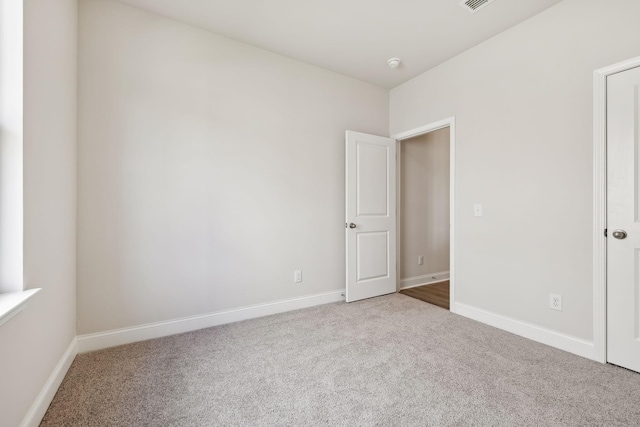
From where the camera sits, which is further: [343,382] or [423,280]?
[423,280]

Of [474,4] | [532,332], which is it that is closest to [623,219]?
[532,332]

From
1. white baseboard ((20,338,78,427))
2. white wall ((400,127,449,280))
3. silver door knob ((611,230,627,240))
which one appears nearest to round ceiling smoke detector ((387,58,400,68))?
white wall ((400,127,449,280))

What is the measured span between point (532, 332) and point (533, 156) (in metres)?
1.46

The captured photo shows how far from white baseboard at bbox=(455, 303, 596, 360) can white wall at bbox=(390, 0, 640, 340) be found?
0.16ft

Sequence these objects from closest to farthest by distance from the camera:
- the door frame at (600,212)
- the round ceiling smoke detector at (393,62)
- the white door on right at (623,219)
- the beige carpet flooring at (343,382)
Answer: the beige carpet flooring at (343,382), the white door on right at (623,219), the door frame at (600,212), the round ceiling smoke detector at (393,62)

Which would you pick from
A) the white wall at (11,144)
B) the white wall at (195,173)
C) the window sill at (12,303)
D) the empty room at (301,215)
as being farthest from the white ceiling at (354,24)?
the window sill at (12,303)

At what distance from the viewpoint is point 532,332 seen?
2303 millimetres

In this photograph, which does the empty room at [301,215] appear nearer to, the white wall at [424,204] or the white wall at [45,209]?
the white wall at [45,209]

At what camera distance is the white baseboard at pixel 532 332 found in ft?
6.66

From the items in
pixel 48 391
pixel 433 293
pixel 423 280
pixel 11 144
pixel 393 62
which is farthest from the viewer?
pixel 423 280

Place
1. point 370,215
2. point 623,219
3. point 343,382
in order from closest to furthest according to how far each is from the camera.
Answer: point 343,382 → point 623,219 → point 370,215

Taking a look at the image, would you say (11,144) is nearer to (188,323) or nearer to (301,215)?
(188,323)

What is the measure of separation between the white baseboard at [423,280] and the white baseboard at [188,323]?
1256mm

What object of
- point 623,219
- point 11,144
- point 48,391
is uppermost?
point 11,144
